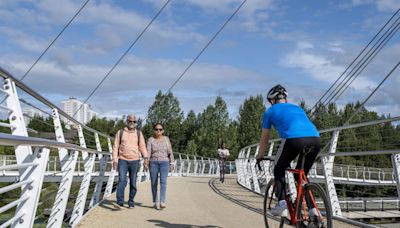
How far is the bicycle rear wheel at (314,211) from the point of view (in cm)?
464

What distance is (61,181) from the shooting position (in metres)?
5.60

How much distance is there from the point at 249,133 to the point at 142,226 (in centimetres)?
7431

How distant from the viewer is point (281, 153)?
5070mm

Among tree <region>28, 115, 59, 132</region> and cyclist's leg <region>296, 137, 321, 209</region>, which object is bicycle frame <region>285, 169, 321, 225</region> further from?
tree <region>28, 115, 59, 132</region>

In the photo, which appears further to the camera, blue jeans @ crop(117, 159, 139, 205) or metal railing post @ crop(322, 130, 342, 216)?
blue jeans @ crop(117, 159, 139, 205)

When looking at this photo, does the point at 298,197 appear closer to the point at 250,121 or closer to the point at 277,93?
the point at 277,93

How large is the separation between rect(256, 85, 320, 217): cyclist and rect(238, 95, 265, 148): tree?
74.3m

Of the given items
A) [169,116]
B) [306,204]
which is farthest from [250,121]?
[306,204]

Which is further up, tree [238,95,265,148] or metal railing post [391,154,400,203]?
tree [238,95,265,148]

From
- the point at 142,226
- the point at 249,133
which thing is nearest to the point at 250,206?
the point at 142,226

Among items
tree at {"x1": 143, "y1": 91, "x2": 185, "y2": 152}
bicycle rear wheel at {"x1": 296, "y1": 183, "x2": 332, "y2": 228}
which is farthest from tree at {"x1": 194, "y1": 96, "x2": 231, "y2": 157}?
bicycle rear wheel at {"x1": 296, "y1": 183, "x2": 332, "y2": 228}

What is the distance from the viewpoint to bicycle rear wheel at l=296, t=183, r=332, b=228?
4645mm

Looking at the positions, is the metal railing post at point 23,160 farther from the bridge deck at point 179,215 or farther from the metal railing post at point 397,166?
the metal railing post at point 397,166

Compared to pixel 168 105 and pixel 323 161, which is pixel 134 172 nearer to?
pixel 323 161
